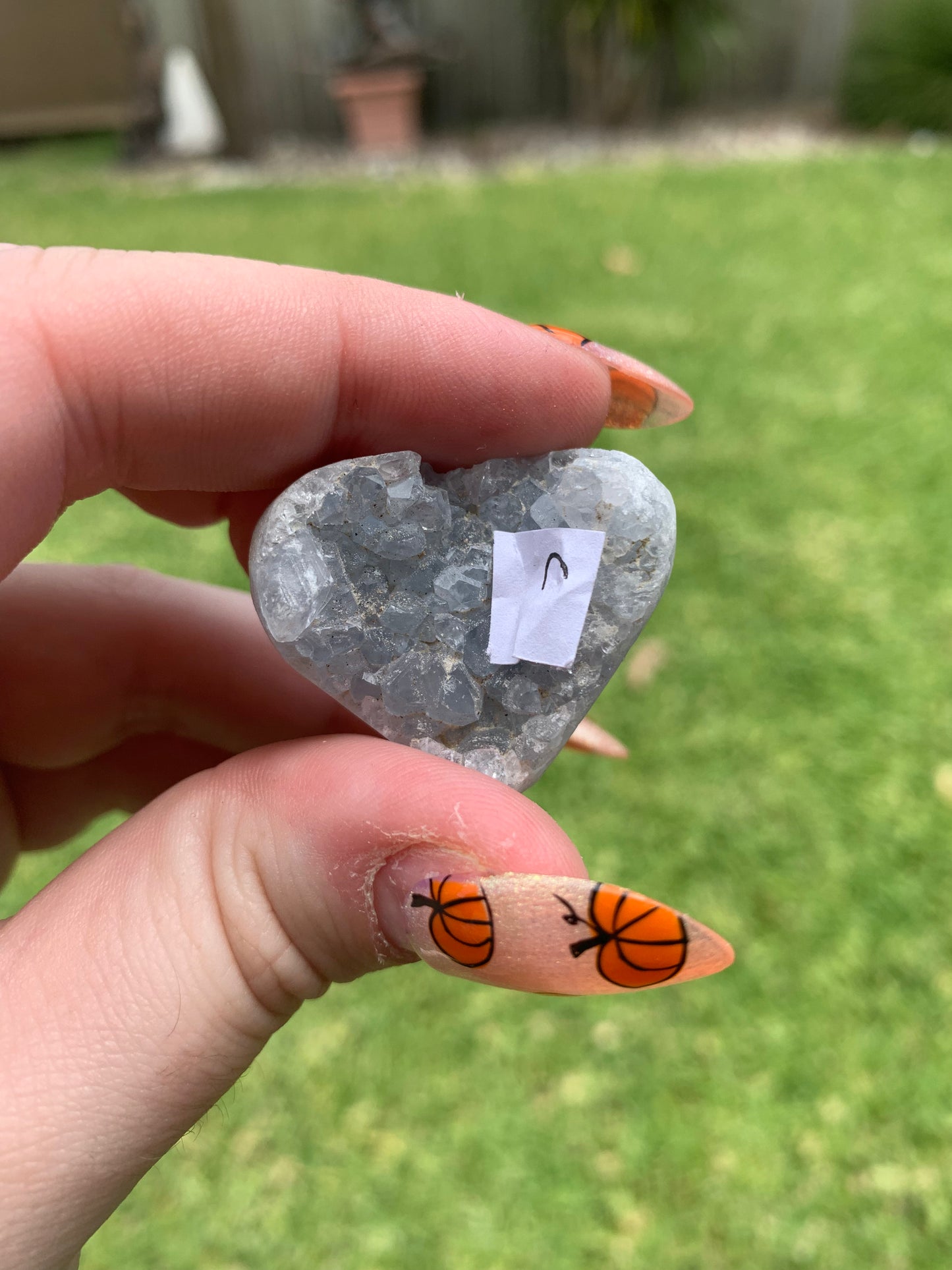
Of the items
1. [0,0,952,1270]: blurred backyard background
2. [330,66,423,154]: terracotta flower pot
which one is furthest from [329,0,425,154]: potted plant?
[0,0,952,1270]: blurred backyard background

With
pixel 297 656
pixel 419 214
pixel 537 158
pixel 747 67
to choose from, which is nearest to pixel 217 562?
pixel 297 656

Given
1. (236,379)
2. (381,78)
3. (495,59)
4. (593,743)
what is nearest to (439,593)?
(236,379)

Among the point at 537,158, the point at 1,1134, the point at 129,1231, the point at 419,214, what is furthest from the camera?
the point at 537,158

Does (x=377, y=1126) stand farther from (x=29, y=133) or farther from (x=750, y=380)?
(x=29, y=133)

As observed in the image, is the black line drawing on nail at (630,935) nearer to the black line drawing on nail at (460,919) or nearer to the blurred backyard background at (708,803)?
the black line drawing on nail at (460,919)

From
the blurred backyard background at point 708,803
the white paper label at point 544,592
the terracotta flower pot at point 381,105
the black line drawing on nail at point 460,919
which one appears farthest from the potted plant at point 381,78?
the black line drawing on nail at point 460,919

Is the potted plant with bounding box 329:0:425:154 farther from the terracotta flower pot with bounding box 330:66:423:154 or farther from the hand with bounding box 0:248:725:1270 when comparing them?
the hand with bounding box 0:248:725:1270

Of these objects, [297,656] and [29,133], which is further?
[29,133]
